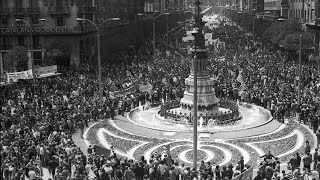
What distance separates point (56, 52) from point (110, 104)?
26.0 meters

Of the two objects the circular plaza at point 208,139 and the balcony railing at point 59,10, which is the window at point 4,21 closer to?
the balcony railing at point 59,10

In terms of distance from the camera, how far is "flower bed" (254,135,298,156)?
96.0 feet

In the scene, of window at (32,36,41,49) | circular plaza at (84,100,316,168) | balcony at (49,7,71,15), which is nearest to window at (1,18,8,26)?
window at (32,36,41,49)

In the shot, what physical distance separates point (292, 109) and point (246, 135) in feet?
20.5

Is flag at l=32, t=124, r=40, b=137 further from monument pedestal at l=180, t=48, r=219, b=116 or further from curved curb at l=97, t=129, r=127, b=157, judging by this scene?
monument pedestal at l=180, t=48, r=219, b=116

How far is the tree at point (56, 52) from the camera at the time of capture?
63.2 m

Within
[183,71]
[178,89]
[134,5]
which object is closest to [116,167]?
[178,89]

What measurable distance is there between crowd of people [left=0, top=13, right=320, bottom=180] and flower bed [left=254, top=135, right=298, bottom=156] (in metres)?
2.67

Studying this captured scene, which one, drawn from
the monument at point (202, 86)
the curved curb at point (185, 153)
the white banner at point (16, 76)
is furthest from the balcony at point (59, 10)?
the curved curb at point (185, 153)

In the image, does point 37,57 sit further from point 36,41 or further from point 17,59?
point 17,59

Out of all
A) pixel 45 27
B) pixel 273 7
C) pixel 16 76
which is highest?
pixel 273 7

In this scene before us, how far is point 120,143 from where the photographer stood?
3177cm

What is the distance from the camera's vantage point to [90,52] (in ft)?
238

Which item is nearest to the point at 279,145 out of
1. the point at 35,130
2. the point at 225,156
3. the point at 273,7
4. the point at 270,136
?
the point at 270,136
